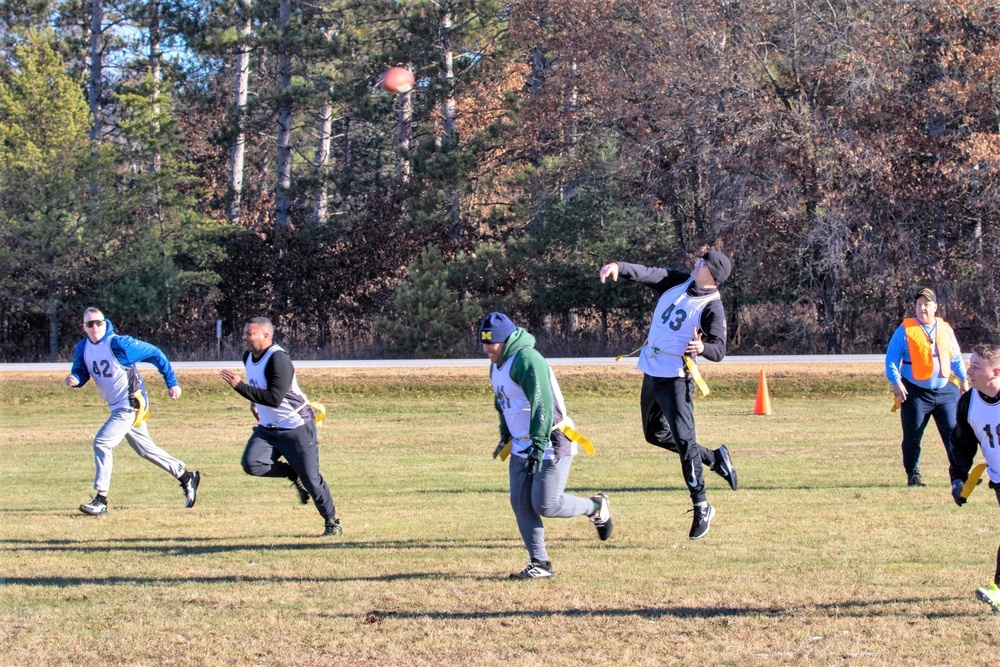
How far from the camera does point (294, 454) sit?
9.60m

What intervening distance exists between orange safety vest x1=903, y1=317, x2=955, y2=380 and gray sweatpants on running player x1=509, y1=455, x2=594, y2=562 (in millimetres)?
4763

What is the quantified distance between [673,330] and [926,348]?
333cm

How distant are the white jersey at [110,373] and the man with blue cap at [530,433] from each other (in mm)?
4926

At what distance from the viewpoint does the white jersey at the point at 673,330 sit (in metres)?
9.19

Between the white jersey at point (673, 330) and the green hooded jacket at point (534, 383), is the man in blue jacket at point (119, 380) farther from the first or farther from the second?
the green hooded jacket at point (534, 383)

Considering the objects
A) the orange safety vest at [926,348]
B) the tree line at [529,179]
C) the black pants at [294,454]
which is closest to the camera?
the black pants at [294,454]

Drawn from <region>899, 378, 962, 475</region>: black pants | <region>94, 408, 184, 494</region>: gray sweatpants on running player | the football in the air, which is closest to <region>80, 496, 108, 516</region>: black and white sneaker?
<region>94, 408, 184, 494</region>: gray sweatpants on running player

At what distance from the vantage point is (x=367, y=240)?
38625 mm

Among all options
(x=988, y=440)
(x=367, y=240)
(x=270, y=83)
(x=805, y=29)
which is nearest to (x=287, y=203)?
(x=367, y=240)

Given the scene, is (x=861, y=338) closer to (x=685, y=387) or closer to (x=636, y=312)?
(x=636, y=312)

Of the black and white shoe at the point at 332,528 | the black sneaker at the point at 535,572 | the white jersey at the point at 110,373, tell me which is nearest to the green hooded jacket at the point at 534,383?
the black sneaker at the point at 535,572

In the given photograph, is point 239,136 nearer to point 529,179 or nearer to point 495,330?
point 529,179

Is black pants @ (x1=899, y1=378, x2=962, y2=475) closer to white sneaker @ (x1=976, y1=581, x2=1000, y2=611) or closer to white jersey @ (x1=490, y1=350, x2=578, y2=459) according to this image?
white sneaker @ (x1=976, y1=581, x2=1000, y2=611)

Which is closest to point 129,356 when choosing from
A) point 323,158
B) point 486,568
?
point 486,568
